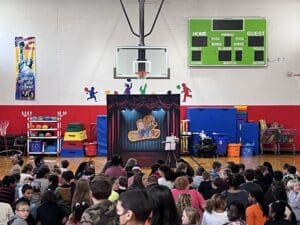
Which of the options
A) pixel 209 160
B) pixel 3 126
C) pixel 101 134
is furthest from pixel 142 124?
pixel 3 126

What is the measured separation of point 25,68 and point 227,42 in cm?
754

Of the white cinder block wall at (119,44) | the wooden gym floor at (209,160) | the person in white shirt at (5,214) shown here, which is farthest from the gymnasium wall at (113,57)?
the person in white shirt at (5,214)

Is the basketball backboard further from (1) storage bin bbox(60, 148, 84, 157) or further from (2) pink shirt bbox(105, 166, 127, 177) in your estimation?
(2) pink shirt bbox(105, 166, 127, 177)

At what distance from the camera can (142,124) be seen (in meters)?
16.6

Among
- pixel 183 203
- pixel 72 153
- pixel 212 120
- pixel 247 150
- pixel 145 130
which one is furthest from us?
pixel 212 120

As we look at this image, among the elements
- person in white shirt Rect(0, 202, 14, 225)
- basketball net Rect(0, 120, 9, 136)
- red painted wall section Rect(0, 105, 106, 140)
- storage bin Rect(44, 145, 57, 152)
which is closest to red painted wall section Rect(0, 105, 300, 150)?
red painted wall section Rect(0, 105, 106, 140)

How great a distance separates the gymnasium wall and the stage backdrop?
13.8 ft

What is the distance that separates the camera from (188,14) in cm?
2072

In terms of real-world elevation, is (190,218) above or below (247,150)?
above

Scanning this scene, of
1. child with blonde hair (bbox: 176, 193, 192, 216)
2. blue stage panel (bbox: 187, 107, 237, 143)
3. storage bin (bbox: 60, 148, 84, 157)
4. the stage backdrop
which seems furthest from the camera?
blue stage panel (bbox: 187, 107, 237, 143)

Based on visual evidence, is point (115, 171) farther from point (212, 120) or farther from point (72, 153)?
point (212, 120)

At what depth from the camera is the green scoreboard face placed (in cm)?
2044

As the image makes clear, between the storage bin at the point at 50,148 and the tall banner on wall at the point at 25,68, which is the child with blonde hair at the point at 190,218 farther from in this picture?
the tall banner on wall at the point at 25,68

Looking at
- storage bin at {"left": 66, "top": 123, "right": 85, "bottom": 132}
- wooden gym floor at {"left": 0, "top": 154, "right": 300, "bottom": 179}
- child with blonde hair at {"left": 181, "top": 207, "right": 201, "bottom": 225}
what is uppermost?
child with blonde hair at {"left": 181, "top": 207, "right": 201, "bottom": 225}
